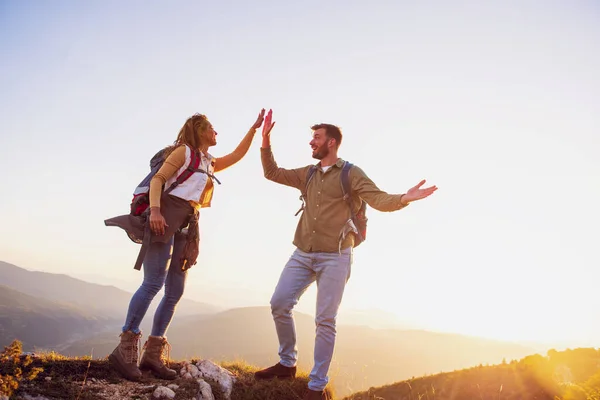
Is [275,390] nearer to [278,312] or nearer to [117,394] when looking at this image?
[278,312]

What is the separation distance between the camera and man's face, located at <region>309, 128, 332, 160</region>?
5883mm

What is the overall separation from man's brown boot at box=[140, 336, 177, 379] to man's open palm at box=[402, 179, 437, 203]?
3.87 metres

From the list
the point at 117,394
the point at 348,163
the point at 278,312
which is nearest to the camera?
the point at 117,394

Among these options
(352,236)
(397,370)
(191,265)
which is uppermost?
(352,236)

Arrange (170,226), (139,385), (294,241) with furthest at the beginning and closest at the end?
(294,241)
(170,226)
(139,385)

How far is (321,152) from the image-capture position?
19.3 feet

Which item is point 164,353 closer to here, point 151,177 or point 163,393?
point 163,393

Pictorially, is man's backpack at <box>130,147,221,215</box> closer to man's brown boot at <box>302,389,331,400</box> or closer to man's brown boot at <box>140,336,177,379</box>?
man's brown boot at <box>140,336,177,379</box>

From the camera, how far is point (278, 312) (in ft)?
17.5

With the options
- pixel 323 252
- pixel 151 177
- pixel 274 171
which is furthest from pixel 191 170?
pixel 323 252

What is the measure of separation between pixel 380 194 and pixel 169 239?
2.90 metres

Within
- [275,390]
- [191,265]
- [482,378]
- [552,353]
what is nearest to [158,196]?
[191,265]

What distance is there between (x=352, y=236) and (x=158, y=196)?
2.69 meters

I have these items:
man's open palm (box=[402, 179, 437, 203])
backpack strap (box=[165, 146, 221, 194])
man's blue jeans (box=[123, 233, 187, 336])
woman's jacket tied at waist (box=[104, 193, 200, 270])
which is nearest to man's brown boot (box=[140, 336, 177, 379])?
man's blue jeans (box=[123, 233, 187, 336])
